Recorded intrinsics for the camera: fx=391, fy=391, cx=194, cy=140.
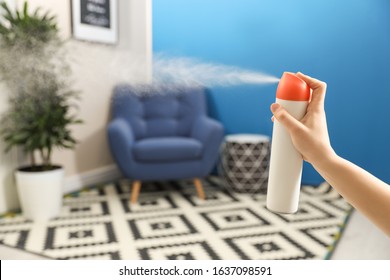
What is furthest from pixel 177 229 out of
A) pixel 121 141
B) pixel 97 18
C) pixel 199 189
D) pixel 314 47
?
pixel 314 47

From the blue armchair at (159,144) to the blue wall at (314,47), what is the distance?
0.83 metres

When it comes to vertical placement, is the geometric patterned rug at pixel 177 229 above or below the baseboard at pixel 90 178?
below

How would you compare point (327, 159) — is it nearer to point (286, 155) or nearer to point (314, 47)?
point (286, 155)

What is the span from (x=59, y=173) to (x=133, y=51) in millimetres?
905

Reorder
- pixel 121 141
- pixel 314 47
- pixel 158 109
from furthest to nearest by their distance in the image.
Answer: pixel 121 141 < pixel 158 109 < pixel 314 47

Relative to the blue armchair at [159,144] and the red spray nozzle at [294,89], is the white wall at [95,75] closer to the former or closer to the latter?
the blue armchair at [159,144]

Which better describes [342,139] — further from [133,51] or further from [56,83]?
[56,83]

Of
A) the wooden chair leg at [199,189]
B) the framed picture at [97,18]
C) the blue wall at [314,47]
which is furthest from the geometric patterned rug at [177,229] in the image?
the framed picture at [97,18]

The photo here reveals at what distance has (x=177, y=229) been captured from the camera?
58.4 inches

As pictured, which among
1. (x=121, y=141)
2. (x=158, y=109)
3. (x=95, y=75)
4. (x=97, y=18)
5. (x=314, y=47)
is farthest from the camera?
(x=121, y=141)

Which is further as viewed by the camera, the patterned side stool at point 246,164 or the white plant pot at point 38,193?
the patterned side stool at point 246,164

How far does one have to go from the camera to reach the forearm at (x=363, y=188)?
1.52 ft

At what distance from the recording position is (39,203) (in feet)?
5.07

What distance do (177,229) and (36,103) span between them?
717mm
